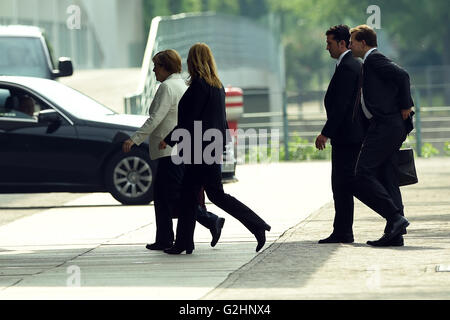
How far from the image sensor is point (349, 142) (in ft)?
36.7

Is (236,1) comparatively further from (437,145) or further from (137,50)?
(437,145)

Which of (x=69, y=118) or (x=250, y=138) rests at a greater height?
(x=69, y=118)

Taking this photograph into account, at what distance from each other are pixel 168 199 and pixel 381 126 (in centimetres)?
174

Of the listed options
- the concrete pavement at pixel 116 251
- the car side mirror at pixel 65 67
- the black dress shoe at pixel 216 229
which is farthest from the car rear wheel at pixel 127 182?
the car side mirror at pixel 65 67

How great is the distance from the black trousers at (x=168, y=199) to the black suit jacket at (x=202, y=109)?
48 centimetres

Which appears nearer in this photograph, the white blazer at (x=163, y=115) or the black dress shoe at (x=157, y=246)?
the white blazer at (x=163, y=115)

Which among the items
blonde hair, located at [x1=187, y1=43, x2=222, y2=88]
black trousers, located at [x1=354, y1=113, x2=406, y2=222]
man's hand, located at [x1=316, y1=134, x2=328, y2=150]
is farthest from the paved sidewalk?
blonde hair, located at [x1=187, y1=43, x2=222, y2=88]

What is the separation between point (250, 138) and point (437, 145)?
470cm

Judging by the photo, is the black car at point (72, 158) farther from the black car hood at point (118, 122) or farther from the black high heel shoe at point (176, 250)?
the black high heel shoe at point (176, 250)

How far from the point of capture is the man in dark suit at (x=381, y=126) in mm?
11031

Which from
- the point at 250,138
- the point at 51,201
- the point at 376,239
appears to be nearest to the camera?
the point at 376,239

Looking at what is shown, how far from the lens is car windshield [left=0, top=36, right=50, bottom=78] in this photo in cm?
2319

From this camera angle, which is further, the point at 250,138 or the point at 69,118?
the point at 250,138
